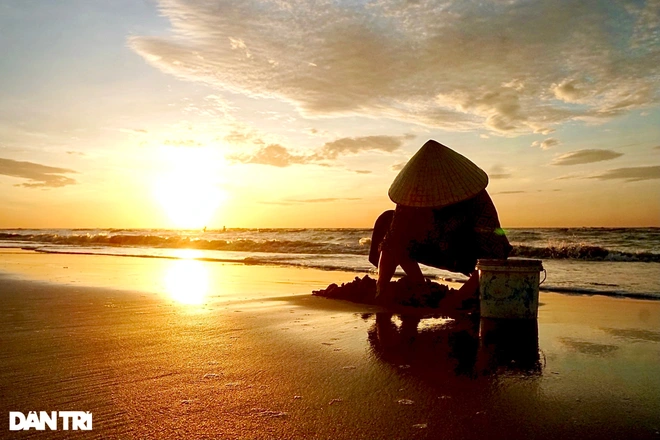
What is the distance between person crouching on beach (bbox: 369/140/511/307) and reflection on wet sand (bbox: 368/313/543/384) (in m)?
0.75

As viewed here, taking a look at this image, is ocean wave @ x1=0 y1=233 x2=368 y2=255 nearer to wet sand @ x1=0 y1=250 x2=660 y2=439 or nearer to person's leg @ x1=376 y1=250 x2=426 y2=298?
person's leg @ x1=376 y1=250 x2=426 y2=298

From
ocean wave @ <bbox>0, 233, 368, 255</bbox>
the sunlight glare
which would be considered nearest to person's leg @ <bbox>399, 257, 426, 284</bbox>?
the sunlight glare

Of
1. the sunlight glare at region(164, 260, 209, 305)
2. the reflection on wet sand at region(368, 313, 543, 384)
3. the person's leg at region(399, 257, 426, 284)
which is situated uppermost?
the person's leg at region(399, 257, 426, 284)

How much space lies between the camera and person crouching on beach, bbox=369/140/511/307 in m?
5.23

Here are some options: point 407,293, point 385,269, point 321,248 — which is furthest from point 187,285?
point 321,248

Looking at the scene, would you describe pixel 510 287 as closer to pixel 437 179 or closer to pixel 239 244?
pixel 437 179

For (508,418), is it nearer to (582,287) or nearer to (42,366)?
(42,366)

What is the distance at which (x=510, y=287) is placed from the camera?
4672 millimetres

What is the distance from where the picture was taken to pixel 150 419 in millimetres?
2326

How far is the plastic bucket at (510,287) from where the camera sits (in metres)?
4.60

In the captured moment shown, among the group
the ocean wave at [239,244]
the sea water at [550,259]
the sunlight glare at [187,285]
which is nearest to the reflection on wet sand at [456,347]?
the sunlight glare at [187,285]

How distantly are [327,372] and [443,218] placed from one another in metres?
2.74

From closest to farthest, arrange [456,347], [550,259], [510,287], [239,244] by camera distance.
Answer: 1. [456,347]
2. [510,287]
3. [550,259]
4. [239,244]

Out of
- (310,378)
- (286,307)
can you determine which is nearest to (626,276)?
(286,307)
